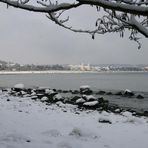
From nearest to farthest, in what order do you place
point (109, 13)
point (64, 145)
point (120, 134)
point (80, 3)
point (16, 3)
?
point (80, 3) < point (16, 3) < point (109, 13) < point (64, 145) < point (120, 134)

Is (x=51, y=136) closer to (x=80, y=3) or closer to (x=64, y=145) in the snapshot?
(x=64, y=145)

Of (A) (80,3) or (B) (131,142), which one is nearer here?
(A) (80,3)

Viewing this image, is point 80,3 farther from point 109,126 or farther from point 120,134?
point 109,126

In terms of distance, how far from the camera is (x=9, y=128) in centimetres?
1018

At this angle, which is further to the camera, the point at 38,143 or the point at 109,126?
the point at 109,126

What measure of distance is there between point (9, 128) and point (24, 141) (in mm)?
1863

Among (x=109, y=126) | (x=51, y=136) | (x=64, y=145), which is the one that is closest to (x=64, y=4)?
(x=64, y=145)

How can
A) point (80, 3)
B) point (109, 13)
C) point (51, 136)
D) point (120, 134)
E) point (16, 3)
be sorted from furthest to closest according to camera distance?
point (120, 134), point (51, 136), point (109, 13), point (16, 3), point (80, 3)

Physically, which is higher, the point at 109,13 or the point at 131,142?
the point at 109,13

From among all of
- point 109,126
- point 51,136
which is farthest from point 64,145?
point 109,126

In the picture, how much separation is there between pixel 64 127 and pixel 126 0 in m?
7.58

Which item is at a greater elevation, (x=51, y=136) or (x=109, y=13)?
(x=109, y=13)

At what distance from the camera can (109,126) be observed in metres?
13.4

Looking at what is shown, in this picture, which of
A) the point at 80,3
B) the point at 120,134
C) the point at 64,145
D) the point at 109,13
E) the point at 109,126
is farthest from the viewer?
the point at 109,126
